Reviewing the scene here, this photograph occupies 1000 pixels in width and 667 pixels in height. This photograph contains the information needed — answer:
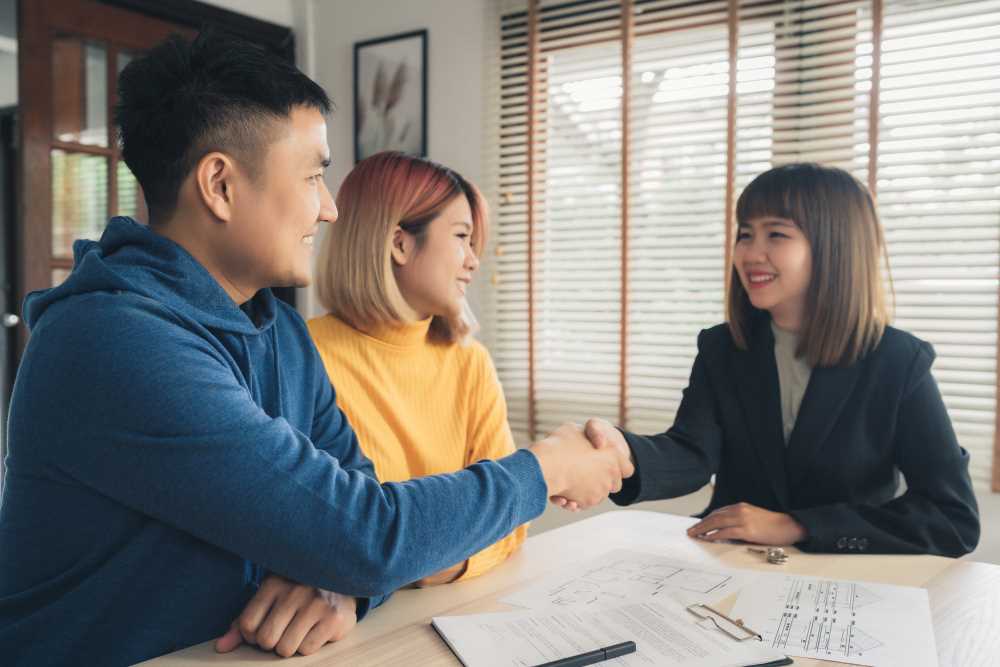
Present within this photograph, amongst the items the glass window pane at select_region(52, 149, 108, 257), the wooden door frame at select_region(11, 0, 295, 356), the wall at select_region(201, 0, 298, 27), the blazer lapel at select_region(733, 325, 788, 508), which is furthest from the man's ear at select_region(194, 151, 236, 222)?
the wall at select_region(201, 0, 298, 27)

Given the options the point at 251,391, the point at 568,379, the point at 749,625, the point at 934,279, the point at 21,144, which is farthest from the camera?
the point at 568,379

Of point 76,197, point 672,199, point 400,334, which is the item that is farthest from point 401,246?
point 76,197

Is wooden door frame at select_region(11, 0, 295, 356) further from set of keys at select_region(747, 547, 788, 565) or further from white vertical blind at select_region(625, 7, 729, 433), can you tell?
set of keys at select_region(747, 547, 788, 565)

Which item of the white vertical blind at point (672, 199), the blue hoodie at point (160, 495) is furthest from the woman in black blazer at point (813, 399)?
the white vertical blind at point (672, 199)

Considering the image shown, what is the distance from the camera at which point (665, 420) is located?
2.82 metres

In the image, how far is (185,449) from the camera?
0.81 meters

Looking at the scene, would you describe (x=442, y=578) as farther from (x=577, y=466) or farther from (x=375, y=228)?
(x=375, y=228)

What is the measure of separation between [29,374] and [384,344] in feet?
2.70

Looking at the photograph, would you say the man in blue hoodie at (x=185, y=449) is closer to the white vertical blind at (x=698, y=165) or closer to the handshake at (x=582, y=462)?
the handshake at (x=582, y=462)

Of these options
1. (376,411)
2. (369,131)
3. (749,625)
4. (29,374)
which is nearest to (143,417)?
(29,374)

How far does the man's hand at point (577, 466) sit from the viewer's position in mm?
1094

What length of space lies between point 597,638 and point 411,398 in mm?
835

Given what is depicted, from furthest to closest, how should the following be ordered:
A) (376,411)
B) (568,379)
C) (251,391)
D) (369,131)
Answer: (369,131), (568,379), (376,411), (251,391)

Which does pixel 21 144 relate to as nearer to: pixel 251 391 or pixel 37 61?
pixel 37 61
